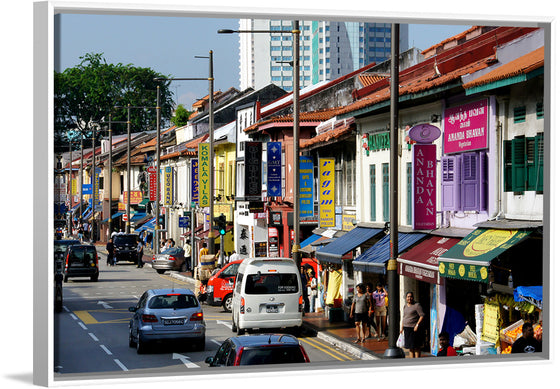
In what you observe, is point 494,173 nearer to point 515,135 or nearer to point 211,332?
point 515,135

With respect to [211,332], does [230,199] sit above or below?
above

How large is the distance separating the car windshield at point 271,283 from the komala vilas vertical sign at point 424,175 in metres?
4.82

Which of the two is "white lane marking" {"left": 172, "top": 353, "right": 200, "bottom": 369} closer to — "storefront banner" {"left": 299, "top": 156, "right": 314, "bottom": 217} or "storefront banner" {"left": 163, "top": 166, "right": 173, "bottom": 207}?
"storefront banner" {"left": 299, "top": 156, "right": 314, "bottom": 217}

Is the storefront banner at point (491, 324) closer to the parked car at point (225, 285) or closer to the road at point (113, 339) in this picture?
the road at point (113, 339)

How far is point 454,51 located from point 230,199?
28.9 m

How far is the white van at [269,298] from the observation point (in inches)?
1101

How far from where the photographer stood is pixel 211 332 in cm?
2975

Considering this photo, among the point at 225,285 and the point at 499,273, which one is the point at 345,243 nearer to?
the point at 225,285

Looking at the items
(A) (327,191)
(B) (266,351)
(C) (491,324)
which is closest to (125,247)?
(A) (327,191)

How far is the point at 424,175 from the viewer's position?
24844mm

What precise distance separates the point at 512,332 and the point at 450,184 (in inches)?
216

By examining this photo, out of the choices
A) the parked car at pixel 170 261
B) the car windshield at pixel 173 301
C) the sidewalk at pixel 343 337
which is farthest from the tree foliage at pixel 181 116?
the car windshield at pixel 173 301

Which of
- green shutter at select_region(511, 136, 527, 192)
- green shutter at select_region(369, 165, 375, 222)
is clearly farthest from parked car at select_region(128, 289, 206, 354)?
green shutter at select_region(511, 136, 527, 192)

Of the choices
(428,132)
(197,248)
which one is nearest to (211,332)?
(428,132)
